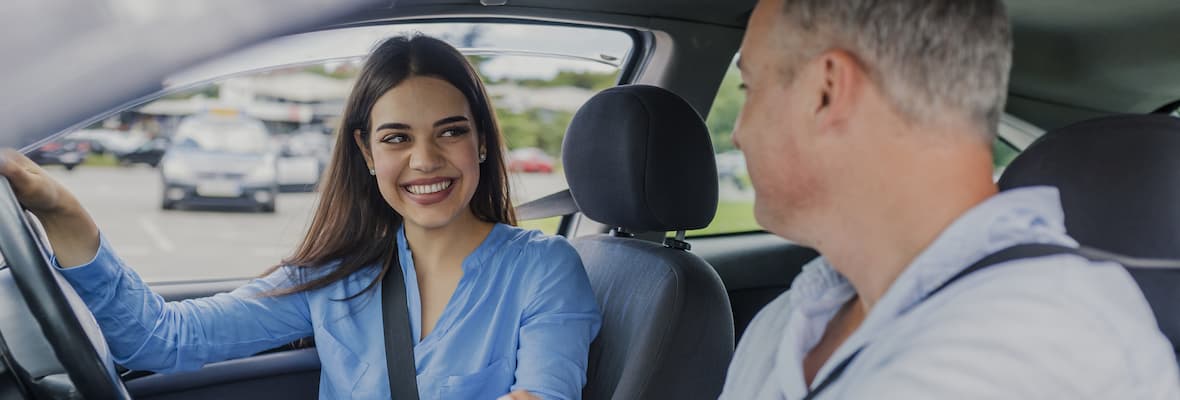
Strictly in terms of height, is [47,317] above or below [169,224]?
above

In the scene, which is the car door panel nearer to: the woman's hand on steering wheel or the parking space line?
the woman's hand on steering wheel

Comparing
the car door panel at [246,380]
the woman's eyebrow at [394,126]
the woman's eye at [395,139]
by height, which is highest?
the woman's eyebrow at [394,126]

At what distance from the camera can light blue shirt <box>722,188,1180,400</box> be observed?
0.92 m

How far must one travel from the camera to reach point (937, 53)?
1.07m

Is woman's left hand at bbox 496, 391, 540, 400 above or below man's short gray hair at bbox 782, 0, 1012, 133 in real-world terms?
below

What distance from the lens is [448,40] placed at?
7.56 feet

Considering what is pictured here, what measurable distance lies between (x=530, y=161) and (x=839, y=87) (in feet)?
8.07

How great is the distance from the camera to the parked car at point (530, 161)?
7.57ft

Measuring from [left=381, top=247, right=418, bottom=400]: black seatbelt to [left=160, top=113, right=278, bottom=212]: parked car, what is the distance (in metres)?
5.29

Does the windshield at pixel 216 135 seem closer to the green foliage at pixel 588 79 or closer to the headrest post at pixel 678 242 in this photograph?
the green foliage at pixel 588 79

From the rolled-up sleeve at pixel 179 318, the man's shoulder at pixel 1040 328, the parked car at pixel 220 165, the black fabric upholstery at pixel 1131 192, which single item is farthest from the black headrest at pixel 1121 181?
the parked car at pixel 220 165

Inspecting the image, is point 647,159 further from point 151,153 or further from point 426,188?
point 151,153

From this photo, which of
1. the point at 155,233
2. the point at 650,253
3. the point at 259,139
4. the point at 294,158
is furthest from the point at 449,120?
the point at 294,158

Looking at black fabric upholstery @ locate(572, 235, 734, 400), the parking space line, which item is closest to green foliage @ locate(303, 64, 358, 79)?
black fabric upholstery @ locate(572, 235, 734, 400)
